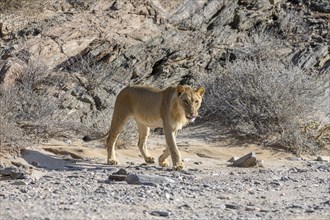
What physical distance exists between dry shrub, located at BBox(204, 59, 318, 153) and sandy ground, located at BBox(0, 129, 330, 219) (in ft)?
2.43

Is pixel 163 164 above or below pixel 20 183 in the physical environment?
below

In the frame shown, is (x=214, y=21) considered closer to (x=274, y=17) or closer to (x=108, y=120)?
(x=274, y=17)

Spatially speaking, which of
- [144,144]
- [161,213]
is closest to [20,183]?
[161,213]

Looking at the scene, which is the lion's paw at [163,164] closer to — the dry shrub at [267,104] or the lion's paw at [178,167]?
the lion's paw at [178,167]

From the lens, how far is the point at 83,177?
11211 mm

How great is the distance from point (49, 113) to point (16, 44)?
9.40ft

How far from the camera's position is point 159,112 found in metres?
12.9

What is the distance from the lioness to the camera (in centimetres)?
1263

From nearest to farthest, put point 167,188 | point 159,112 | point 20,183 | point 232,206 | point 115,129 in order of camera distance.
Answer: point 232,206 < point 167,188 < point 20,183 < point 159,112 < point 115,129

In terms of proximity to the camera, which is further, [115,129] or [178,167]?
[115,129]

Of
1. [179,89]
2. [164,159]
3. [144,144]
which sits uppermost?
[179,89]

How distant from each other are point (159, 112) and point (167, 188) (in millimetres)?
3079

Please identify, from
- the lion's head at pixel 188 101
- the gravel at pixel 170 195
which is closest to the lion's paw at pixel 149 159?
the gravel at pixel 170 195

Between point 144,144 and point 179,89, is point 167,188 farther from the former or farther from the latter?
point 144,144
